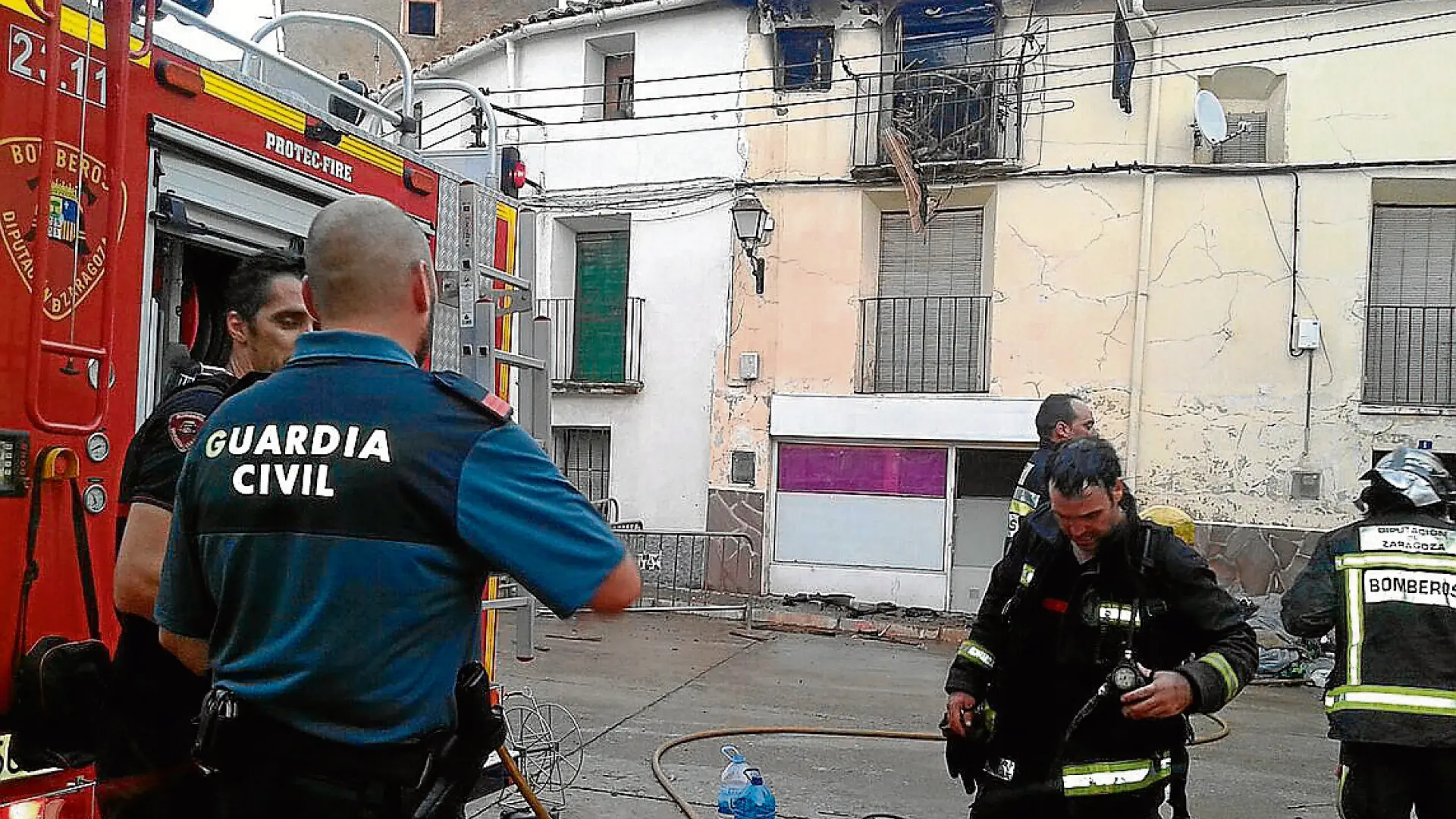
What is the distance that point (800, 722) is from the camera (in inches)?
329

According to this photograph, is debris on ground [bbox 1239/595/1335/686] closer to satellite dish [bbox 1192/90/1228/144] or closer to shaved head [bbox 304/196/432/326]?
satellite dish [bbox 1192/90/1228/144]

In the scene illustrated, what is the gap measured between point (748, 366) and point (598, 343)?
7.94 feet

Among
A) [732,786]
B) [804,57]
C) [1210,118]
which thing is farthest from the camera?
[804,57]

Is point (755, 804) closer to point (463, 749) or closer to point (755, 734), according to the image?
point (755, 734)

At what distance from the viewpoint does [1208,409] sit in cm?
1377

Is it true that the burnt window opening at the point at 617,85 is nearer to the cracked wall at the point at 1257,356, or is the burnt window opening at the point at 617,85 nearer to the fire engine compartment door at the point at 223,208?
the cracked wall at the point at 1257,356

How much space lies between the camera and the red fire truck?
98.2 inches

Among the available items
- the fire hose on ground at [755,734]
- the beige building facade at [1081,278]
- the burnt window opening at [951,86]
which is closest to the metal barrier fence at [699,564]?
the beige building facade at [1081,278]

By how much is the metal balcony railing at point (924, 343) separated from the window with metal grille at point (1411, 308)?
14.1 ft

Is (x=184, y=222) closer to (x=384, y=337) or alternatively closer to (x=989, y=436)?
(x=384, y=337)

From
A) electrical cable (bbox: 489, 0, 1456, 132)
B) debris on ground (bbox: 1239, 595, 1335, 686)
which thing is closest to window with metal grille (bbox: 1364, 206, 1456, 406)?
electrical cable (bbox: 489, 0, 1456, 132)

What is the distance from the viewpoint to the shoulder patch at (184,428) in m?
2.70

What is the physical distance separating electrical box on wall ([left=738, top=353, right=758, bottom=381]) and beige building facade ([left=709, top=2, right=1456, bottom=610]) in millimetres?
37

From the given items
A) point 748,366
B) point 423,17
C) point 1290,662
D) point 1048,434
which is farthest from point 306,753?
point 423,17
